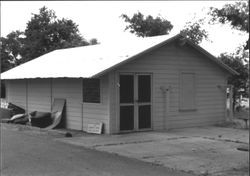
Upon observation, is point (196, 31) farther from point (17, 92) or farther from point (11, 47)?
point (11, 47)

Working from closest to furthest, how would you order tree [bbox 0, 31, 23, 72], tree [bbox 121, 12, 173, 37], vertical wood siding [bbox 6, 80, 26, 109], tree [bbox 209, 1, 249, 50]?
tree [bbox 209, 1, 249, 50] < vertical wood siding [bbox 6, 80, 26, 109] < tree [bbox 121, 12, 173, 37] < tree [bbox 0, 31, 23, 72]

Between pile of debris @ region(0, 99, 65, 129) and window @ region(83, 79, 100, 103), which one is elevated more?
window @ region(83, 79, 100, 103)

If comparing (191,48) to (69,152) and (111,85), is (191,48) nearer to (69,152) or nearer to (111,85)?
(111,85)

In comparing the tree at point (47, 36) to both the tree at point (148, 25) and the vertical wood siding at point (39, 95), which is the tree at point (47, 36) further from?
the vertical wood siding at point (39, 95)

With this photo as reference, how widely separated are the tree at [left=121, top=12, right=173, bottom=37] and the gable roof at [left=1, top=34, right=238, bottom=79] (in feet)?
34.8

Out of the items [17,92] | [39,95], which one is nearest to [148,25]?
[17,92]

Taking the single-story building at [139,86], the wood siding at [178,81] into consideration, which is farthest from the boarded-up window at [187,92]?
the wood siding at [178,81]

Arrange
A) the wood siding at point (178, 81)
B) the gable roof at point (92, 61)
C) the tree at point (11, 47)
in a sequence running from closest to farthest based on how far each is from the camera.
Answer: the gable roof at point (92, 61)
the wood siding at point (178, 81)
the tree at point (11, 47)

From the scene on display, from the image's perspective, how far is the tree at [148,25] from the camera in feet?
98.0

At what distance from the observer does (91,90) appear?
14898 millimetres

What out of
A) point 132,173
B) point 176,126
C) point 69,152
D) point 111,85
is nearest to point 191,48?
point 176,126

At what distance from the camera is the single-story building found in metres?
14.3

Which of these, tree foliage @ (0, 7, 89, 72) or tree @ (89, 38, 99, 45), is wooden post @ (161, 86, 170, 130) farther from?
tree @ (89, 38, 99, 45)

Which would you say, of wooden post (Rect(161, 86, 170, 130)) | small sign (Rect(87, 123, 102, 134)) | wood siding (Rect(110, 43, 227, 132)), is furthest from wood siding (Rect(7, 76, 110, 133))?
wooden post (Rect(161, 86, 170, 130))
